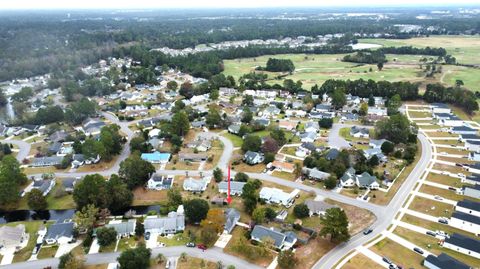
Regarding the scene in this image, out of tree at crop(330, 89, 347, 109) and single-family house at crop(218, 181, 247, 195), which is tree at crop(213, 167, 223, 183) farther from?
tree at crop(330, 89, 347, 109)

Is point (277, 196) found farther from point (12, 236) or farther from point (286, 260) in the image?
point (12, 236)

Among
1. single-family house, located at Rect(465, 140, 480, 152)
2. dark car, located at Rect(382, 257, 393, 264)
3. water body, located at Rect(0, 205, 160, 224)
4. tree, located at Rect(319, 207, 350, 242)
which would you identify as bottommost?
water body, located at Rect(0, 205, 160, 224)

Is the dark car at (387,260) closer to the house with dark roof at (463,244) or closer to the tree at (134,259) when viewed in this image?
the house with dark roof at (463,244)

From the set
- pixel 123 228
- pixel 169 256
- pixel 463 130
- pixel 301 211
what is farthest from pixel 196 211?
pixel 463 130

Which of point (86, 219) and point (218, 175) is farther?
point (218, 175)

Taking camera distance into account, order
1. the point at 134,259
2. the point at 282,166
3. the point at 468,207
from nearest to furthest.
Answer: the point at 134,259, the point at 468,207, the point at 282,166

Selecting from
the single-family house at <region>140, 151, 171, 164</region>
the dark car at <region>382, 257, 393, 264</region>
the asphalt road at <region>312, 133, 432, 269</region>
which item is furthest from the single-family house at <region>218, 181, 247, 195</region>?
the dark car at <region>382, 257, 393, 264</region>

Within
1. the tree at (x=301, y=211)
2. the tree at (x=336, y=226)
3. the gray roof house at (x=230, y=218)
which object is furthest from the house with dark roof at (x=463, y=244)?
the gray roof house at (x=230, y=218)
